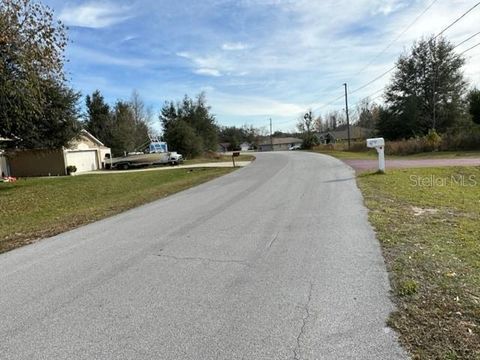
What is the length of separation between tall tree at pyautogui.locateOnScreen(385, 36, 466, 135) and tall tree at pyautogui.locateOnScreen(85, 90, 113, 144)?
41.5 meters

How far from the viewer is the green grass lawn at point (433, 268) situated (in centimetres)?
312

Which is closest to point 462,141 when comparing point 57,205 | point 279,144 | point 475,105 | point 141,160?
point 475,105

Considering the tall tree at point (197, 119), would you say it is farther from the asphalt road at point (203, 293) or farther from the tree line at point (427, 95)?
the asphalt road at point (203, 293)

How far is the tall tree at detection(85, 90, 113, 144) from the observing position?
57.2 meters

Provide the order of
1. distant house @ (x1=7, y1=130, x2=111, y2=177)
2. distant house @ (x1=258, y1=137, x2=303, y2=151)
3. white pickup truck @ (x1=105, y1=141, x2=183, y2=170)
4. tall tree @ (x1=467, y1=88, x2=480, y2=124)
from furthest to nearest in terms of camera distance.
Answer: distant house @ (x1=258, y1=137, x2=303, y2=151)
tall tree @ (x1=467, y1=88, x2=480, y2=124)
white pickup truck @ (x1=105, y1=141, x2=183, y2=170)
distant house @ (x1=7, y1=130, x2=111, y2=177)

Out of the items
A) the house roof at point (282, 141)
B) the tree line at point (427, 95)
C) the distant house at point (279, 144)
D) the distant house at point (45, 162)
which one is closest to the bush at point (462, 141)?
the tree line at point (427, 95)

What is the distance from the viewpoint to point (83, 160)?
37.1 metres

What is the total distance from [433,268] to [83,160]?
1440 inches

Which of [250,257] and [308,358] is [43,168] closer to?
[250,257]

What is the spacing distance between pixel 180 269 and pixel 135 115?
63.9m

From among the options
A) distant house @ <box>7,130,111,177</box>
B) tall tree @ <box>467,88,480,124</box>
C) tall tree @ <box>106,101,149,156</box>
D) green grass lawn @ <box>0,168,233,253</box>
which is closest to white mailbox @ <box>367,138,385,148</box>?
green grass lawn @ <box>0,168,233,253</box>

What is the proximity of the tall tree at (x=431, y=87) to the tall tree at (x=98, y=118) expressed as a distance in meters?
41.5

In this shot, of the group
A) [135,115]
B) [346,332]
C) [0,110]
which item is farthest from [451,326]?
[135,115]

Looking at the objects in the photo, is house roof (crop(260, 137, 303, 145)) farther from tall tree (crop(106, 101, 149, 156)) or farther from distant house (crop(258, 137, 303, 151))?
tall tree (crop(106, 101, 149, 156))
